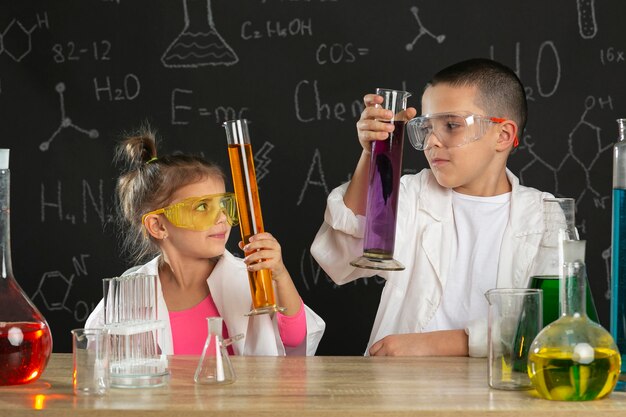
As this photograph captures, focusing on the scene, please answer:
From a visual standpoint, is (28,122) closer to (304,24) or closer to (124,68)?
(124,68)

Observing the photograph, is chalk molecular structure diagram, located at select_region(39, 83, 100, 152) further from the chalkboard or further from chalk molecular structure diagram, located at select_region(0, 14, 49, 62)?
chalk molecular structure diagram, located at select_region(0, 14, 49, 62)

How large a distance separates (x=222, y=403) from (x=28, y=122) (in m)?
2.75

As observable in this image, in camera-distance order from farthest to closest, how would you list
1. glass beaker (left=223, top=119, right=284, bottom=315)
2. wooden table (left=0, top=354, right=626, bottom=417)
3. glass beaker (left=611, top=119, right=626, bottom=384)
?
glass beaker (left=223, top=119, right=284, bottom=315) < glass beaker (left=611, top=119, right=626, bottom=384) < wooden table (left=0, top=354, right=626, bottom=417)

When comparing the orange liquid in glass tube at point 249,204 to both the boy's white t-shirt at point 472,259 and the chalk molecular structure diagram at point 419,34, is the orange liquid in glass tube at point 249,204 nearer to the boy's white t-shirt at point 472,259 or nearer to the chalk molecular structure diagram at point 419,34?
the boy's white t-shirt at point 472,259

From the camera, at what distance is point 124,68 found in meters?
3.57

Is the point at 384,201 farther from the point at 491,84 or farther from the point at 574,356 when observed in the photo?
the point at 491,84

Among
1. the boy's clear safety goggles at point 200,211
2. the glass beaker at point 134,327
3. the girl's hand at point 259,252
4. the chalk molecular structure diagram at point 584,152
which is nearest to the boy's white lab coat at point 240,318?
the boy's clear safety goggles at point 200,211

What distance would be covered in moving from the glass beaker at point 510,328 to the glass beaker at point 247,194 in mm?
374

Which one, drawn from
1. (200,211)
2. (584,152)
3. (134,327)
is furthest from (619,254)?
(584,152)

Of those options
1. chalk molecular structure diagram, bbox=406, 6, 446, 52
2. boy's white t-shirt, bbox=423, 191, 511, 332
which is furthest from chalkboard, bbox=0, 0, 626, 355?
boy's white t-shirt, bbox=423, 191, 511, 332

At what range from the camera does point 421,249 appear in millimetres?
2227

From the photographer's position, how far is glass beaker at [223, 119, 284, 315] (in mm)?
1438

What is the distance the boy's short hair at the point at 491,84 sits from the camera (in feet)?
7.54

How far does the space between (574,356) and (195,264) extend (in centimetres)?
127
